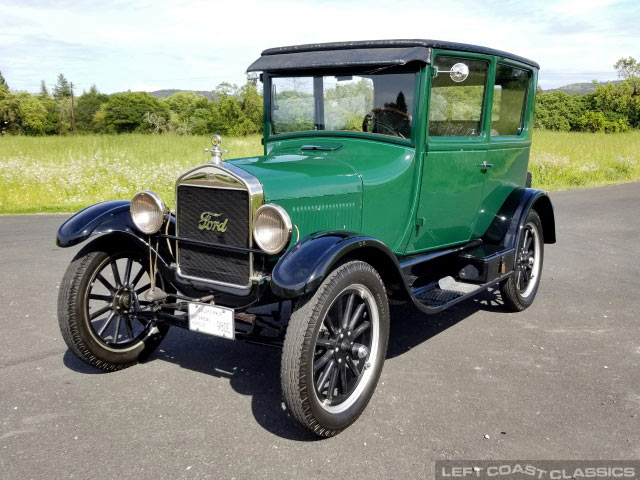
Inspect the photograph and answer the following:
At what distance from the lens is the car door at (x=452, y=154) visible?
396 cm

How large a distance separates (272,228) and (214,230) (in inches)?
18.8

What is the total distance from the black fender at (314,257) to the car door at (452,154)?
0.97 metres

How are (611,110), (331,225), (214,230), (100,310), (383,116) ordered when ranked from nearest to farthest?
(214,230)
(331,225)
(100,310)
(383,116)
(611,110)

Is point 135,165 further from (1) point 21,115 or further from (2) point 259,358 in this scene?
(1) point 21,115

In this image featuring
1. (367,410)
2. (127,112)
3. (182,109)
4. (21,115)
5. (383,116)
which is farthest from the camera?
(182,109)

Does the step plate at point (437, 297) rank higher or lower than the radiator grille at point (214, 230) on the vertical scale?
lower

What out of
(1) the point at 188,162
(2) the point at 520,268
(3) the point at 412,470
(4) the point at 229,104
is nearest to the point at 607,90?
(4) the point at 229,104

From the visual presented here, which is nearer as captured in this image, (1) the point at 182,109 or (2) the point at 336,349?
(2) the point at 336,349

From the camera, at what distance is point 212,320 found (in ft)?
10.3

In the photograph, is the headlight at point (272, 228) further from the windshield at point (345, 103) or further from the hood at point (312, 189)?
the windshield at point (345, 103)

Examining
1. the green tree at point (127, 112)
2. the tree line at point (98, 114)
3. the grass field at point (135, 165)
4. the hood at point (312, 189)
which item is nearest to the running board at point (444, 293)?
the hood at point (312, 189)

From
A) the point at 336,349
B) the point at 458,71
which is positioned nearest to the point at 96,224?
the point at 336,349

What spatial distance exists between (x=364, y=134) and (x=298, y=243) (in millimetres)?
1303

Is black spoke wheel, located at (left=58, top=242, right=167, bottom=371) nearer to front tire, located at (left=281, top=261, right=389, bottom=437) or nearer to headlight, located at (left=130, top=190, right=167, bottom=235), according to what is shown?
headlight, located at (left=130, top=190, right=167, bottom=235)
